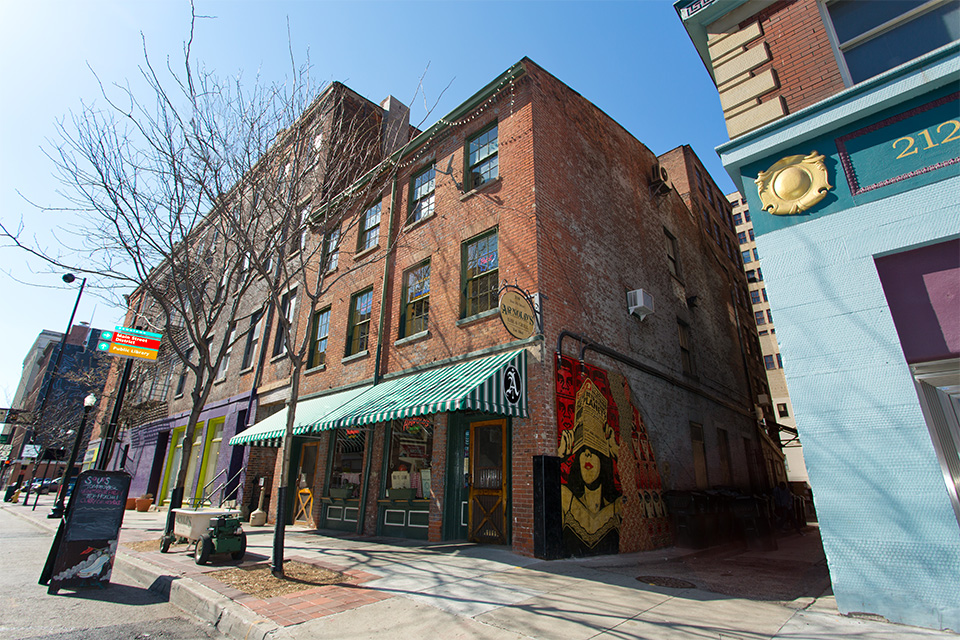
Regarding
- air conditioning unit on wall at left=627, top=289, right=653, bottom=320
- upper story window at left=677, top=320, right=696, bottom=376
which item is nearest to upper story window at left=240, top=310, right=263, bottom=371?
air conditioning unit on wall at left=627, top=289, right=653, bottom=320

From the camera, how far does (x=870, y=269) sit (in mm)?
5391

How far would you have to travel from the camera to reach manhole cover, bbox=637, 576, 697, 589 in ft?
21.0

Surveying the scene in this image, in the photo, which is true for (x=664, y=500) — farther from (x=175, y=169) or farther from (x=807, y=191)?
(x=175, y=169)

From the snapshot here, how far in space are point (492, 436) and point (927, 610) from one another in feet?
21.4

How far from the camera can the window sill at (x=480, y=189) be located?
11.0m

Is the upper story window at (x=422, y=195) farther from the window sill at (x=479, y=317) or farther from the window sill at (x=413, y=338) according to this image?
the window sill at (x=479, y=317)

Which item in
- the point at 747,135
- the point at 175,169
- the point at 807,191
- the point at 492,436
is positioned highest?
the point at 175,169

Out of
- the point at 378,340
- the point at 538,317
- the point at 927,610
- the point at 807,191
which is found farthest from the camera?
the point at 378,340

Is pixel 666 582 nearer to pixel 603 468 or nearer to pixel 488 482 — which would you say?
pixel 603 468

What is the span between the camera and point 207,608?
532 cm

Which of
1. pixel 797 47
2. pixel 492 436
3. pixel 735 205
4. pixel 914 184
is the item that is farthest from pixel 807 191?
pixel 735 205

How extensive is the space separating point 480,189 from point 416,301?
3.40 meters

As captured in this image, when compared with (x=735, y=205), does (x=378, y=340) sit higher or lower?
lower

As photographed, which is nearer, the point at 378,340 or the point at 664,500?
the point at 664,500
